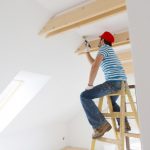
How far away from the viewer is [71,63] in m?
3.65

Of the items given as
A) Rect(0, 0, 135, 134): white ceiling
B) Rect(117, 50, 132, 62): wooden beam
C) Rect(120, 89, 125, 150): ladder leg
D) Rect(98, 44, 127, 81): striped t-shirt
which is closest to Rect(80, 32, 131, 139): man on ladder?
Rect(98, 44, 127, 81): striped t-shirt

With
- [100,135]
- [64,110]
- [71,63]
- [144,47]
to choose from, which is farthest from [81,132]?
[144,47]

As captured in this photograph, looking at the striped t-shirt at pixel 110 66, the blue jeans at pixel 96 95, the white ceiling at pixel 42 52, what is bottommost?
the blue jeans at pixel 96 95

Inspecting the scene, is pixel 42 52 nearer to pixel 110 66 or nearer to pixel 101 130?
pixel 110 66

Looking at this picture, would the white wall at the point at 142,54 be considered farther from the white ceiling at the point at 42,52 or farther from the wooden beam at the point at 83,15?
the white ceiling at the point at 42,52

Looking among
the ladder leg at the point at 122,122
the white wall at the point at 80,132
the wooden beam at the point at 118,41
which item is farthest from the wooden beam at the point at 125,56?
the white wall at the point at 80,132

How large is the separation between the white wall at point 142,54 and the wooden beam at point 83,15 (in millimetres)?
1317

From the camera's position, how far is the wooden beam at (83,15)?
7.47 feet

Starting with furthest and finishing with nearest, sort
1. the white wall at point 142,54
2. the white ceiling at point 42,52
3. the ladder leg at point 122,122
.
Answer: the white ceiling at point 42,52 < the ladder leg at point 122,122 < the white wall at point 142,54

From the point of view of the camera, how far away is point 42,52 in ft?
10.0

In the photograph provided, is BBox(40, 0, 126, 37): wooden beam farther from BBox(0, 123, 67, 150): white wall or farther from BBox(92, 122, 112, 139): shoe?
BBox(0, 123, 67, 150): white wall

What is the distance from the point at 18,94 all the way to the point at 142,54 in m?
3.29

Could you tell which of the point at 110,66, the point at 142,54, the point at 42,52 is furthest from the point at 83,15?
the point at 142,54

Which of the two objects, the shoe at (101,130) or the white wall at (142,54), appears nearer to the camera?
the white wall at (142,54)
